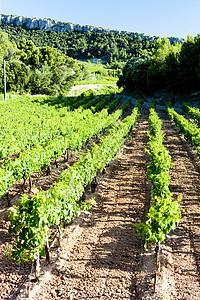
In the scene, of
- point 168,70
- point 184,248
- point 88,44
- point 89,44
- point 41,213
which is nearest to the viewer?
point 41,213

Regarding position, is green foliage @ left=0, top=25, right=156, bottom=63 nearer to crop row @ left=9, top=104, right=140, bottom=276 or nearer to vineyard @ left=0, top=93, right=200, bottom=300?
vineyard @ left=0, top=93, right=200, bottom=300

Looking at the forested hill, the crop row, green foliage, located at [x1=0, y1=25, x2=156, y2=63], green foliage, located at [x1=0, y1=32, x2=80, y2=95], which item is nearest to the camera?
the crop row

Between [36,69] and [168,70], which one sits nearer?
[168,70]

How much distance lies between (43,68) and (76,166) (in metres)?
62.9

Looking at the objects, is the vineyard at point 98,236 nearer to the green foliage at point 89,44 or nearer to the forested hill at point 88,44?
the green foliage at point 89,44

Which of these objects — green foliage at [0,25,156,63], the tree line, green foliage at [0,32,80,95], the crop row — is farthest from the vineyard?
green foliage at [0,25,156,63]

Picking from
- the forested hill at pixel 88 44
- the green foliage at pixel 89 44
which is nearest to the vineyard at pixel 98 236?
the green foliage at pixel 89 44

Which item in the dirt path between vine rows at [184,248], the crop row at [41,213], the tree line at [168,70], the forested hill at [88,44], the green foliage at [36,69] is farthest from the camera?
the forested hill at [88,44]

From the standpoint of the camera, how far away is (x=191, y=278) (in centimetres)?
642

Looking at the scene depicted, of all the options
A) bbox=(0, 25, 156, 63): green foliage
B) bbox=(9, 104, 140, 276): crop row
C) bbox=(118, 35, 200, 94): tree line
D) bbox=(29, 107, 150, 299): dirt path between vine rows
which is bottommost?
bbox=(29, 107, 150, 299): dirt path between vine rows

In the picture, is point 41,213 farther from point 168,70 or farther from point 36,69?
point 36,69

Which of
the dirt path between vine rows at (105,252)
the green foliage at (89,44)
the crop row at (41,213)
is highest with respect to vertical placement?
the green foliage at (89,44)

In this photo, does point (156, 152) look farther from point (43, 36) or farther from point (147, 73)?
point (43, 36)

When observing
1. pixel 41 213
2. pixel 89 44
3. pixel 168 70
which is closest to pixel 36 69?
pixel 168 70
